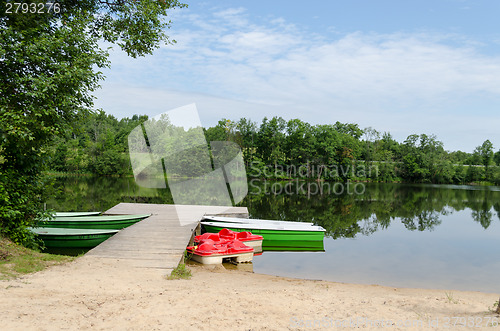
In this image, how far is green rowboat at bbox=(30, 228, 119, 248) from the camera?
427 inches

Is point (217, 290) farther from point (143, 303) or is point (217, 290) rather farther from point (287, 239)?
point (287, 239)

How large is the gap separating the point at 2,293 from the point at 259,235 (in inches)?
366

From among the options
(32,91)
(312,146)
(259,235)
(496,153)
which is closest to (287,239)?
(259,235)

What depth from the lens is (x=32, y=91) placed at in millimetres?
7195

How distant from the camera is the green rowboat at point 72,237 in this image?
10844mm

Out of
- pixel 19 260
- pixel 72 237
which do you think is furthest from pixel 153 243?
pixel 19 260

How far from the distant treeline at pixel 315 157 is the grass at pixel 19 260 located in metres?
56.5

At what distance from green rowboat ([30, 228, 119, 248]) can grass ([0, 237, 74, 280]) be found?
9.49ft

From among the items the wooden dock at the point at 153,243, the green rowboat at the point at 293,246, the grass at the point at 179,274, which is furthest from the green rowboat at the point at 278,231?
the grass at the point at 179,274

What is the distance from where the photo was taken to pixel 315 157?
6831cm

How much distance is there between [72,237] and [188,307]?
24.3 feet

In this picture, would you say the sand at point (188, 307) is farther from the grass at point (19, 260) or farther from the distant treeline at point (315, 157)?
the distant treeline at point (315, 157)

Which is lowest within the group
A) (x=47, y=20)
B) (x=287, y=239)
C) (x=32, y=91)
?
(x=287, y=239)

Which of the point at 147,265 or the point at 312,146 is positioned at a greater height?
the point at 312,146
